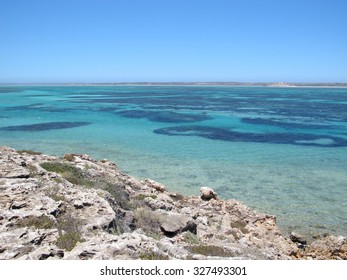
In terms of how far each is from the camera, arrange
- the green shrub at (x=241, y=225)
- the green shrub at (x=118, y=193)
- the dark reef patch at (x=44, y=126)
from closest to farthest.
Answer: the green shrub at (x=118, y=193)
the green shrub at (x=241, y=225)
the dark reef patch at (x=44, y=126)

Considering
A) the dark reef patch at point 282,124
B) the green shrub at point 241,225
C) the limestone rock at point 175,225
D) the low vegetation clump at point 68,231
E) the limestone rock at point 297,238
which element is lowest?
the limestone rock at point 297,238

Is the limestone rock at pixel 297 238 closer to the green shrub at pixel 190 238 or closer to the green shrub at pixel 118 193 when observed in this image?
the green shrub at pixel 190 238

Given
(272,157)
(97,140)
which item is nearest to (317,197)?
(272,157)

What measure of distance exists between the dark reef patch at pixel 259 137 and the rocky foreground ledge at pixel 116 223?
64.6 feet

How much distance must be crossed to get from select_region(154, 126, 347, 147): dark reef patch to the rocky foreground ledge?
1967 centimetres

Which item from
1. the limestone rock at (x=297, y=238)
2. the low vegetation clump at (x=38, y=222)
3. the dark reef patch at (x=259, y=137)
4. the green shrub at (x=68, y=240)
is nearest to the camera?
the green shrub at (x=68, y=240)

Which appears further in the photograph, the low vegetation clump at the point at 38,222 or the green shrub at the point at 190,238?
the green shrub at the point at 190,238

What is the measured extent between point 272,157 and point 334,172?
17.2 feet

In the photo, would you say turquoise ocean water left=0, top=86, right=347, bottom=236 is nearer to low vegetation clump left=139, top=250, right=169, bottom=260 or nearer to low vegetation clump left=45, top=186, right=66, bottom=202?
low vegetation clump left=45, top=186, right=66, bottom=202

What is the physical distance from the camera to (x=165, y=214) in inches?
446

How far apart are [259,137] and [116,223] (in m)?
29.3

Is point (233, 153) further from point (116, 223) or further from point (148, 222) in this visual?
point (116, 223)

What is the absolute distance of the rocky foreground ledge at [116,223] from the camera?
22.4ft

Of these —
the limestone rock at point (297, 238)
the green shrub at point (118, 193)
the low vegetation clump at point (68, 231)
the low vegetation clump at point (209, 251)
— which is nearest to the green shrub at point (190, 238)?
the low vegetation clump at point (209, 251)
